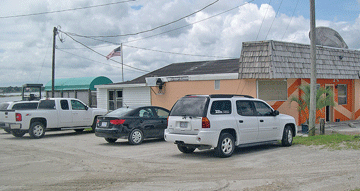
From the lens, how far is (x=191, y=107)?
32.7 ft

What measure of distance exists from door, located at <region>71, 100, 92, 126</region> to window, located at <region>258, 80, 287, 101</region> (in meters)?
8.60

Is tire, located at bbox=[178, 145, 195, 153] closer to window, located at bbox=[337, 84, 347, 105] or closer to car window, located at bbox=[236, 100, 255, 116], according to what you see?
car window, located at bbox=[236, 100, 255, 116]

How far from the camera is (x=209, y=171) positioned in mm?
8141

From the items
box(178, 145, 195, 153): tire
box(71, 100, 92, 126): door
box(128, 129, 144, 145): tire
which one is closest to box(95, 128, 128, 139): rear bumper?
box(128, 129, 144, 145): tire

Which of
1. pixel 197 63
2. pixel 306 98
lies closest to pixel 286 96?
pixel 306 98

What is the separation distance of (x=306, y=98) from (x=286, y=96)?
63.9 inches

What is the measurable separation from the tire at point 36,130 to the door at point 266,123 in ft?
33.8

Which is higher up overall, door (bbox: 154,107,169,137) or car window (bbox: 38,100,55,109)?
car window (bbox: 38,100,55,109)

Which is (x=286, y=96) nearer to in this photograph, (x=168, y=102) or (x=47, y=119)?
(x=168, y=102)

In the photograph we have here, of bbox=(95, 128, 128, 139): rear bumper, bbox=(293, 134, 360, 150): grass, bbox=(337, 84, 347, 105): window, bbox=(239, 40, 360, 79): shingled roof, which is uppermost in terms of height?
bbox=(239, 40, 360, 79): shingled roof

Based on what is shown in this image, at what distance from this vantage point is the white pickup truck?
15.8 m

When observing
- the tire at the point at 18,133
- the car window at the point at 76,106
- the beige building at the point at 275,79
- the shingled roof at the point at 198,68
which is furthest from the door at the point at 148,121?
the tire at the point at 18,133

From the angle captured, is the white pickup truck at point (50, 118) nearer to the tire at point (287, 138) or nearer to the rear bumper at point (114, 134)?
the rear bumper at point (114, 134)

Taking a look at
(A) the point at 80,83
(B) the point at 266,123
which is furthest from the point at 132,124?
(A) the point at 80,83
